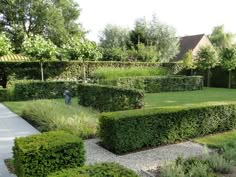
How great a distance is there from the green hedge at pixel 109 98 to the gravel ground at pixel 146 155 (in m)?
2.63

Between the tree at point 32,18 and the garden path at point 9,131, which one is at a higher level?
the tree at point 32,18

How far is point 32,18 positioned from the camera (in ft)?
104

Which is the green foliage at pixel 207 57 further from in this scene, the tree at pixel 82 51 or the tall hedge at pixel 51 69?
the tree at pixel 82 51

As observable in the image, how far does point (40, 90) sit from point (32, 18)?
18252 millimetres

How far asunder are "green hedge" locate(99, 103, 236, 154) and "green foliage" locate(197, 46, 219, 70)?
1580cm

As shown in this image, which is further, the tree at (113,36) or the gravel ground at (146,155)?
the tree at (113,36)

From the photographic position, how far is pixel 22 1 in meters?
30.3

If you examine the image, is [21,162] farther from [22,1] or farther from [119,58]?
[22,1]

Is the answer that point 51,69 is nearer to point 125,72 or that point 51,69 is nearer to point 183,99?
point 125,72

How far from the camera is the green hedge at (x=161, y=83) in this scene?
58.9 feet

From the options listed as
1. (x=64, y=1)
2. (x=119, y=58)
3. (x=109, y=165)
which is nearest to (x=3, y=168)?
(x=109, y=165)

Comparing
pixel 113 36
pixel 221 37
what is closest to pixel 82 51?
pixel 113 36

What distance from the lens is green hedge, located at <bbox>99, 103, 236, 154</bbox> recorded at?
19.6 feet

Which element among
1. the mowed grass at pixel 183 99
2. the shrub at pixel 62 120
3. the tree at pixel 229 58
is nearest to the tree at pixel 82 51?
the mowed grass at pixel 183 99
